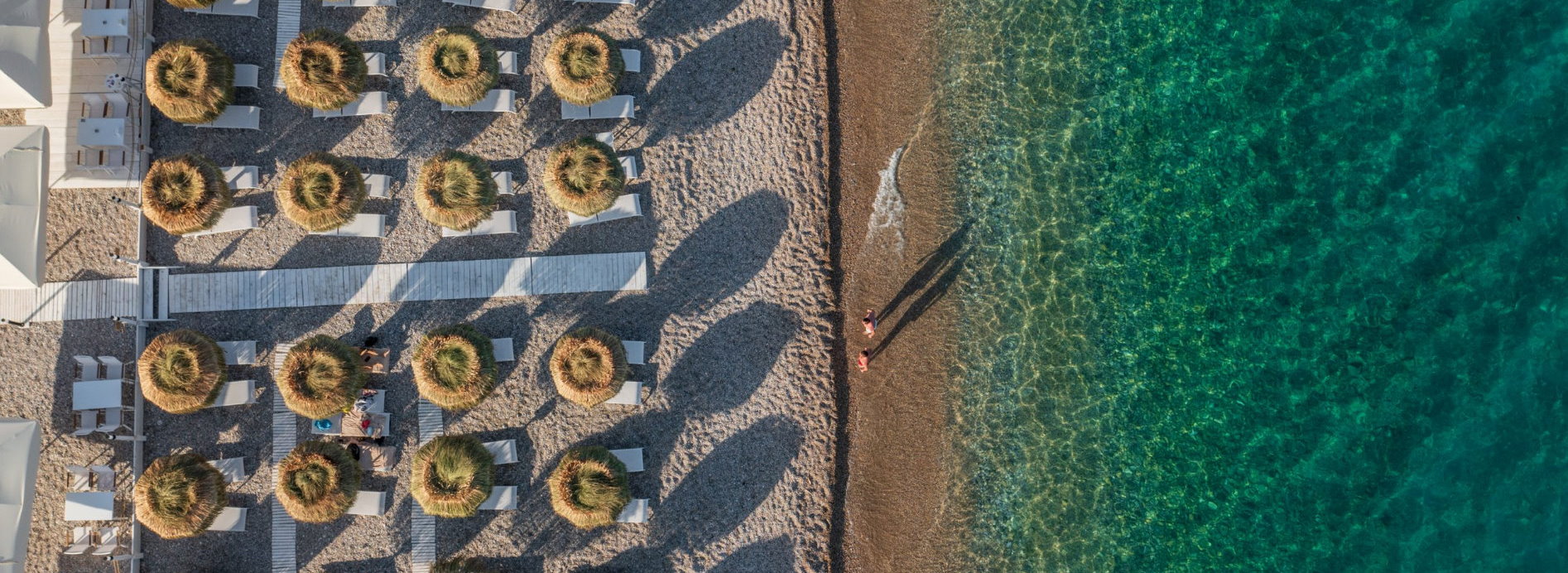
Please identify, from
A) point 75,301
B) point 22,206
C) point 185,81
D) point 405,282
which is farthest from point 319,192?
point 75,301

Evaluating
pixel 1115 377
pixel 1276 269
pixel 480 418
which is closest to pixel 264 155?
pixel 480 418

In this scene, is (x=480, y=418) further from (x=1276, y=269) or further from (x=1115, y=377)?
(x=1276, y=269)

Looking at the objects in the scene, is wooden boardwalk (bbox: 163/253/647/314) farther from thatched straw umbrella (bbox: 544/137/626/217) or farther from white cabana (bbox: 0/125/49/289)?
white cabana (bbox: 0/125/49/289)

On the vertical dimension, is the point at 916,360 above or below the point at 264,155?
below

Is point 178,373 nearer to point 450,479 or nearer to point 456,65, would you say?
point 450,479

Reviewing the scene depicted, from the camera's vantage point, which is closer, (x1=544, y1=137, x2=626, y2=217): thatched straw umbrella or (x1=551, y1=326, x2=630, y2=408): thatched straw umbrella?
(x1=551, y1=326, x2=630, y2=408): thatched straw umbrella

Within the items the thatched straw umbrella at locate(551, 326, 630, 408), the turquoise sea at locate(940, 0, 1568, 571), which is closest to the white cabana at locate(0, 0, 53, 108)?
the thatched straw umbrella at locate(551, 326, 630, 408)

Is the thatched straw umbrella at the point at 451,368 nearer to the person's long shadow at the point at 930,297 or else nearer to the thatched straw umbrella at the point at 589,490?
Answer: the thatched straw umbrella at the point at 589,490
